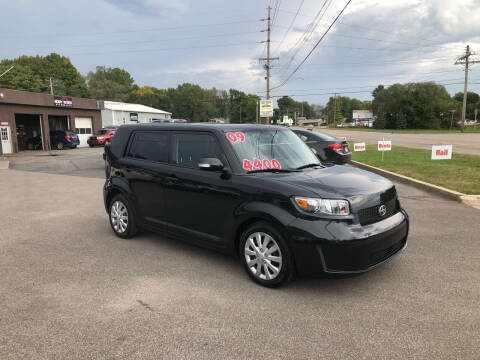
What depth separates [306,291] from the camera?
3814 mm

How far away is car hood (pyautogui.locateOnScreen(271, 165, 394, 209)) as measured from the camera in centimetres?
367

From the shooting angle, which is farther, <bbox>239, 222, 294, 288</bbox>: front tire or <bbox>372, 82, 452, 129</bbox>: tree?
<bbox>372, 82, 452, 129</bbox>: tree

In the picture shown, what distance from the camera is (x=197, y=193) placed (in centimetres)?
446

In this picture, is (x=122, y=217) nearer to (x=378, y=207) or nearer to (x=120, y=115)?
(x=378, y=207)

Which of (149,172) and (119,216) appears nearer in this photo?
(149,172)

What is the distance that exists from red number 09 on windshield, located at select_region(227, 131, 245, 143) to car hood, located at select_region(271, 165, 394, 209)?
2.35ft

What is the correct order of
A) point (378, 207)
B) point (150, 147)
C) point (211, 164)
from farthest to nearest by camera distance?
point (150, 147)
point (211, 164)
point (378, 207)

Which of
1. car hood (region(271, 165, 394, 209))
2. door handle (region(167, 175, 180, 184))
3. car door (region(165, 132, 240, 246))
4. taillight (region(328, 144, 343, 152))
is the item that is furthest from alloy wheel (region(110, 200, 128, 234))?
taillight (region(328, 144, 343, 152))

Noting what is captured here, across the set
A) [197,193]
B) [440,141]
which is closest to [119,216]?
[197,193]

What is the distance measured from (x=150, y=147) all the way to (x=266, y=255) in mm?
2515

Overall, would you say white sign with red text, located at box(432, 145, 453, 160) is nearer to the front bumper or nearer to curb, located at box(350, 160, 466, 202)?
curb, located at box(350, 160, 466, 202)

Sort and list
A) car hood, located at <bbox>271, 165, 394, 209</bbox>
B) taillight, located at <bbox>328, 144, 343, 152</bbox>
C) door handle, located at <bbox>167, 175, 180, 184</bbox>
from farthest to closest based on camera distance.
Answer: taillight, located at <bbox>328, 144, 343, 152</bbox>, door handle, located at <bbox>167, 175, 180, 184</bbox>, car hood, located at <bbox>271, 165, 394, 209</bbox>

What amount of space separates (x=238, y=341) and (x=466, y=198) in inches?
277

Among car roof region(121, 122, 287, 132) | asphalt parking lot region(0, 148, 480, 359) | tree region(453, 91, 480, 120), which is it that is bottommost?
asphalt parking lot region(0, 148, 480, 359)
